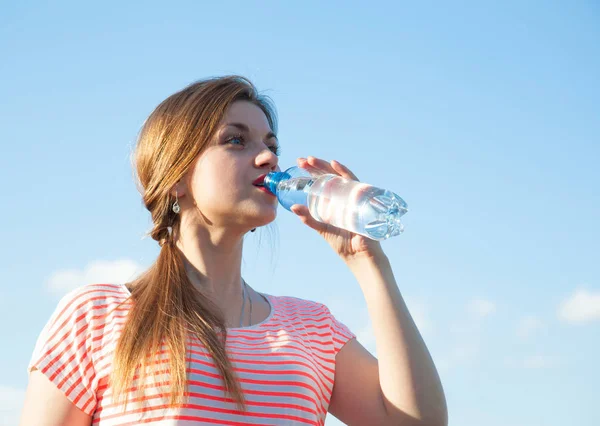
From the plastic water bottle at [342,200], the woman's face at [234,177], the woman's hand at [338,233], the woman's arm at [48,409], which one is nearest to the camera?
the woman's arm at [48,409]

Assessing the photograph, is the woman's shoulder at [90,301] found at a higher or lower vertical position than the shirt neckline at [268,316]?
lower

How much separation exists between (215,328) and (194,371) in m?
0.30

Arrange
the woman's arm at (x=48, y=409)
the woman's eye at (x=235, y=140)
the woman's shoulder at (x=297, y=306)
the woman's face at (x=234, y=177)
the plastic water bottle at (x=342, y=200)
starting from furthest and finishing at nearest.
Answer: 1. the woman's shoulder at (x=297, y=306)
2. the woman's eye at (x=235, y=140)
3. the woman's face at (x=234, y=177)
4. the plastic water bottle at (x=342, y=200)
5. the woman's arm at (x=48, y=409)

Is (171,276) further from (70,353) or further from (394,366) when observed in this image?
(394,366)

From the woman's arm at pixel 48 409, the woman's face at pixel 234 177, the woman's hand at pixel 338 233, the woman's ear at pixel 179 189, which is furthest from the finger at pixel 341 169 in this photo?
the woman's arm at pixel 48 409

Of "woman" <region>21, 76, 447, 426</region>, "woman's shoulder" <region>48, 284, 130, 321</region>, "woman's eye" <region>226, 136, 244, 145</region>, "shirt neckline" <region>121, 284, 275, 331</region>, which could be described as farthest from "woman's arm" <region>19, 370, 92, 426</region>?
"woman's eye" <region>226, 136, 244, 145</region>

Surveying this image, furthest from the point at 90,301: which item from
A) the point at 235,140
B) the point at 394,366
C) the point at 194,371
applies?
the point at 394,366

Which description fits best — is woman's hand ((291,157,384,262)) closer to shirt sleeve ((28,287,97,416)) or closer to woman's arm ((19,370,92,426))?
shirt sleeve ((28,287,97,416))

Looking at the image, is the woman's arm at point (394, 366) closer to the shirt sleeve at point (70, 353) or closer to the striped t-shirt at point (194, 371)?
the striped t-shirt at point (194, 371)

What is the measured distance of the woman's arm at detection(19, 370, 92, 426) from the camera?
2.86 meters

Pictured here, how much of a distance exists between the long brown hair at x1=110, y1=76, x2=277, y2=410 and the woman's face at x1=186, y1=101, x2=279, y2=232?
7cm

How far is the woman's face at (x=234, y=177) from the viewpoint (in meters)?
3.32

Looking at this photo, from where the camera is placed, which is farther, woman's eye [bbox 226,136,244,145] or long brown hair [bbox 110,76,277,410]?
woman's eye [bbox 226,136,244,145]

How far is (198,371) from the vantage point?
2969mm
